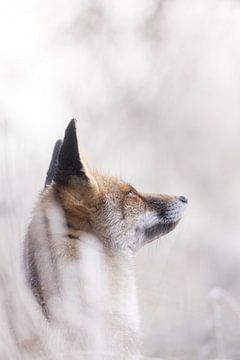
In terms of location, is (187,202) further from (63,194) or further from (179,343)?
(179,343)

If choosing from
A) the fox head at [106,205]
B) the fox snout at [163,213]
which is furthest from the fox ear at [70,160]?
the fox snout at [163,213]

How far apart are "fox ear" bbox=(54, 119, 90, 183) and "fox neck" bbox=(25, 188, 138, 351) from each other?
5 cm

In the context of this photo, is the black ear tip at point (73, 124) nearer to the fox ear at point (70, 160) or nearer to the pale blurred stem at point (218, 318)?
the fox ear at point (70, 160)

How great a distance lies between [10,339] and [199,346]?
314 millimetres

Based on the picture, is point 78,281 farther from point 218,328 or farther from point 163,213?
point 163,213

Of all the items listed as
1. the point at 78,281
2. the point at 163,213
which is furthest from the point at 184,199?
the point at 78,281

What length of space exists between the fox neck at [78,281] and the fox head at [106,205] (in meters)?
0.03

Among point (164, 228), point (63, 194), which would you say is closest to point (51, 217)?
point (63, 194)

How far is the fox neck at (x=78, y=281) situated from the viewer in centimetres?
60

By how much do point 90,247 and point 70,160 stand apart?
16 cm

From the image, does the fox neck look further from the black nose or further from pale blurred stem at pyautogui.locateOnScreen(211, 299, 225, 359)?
the black nose

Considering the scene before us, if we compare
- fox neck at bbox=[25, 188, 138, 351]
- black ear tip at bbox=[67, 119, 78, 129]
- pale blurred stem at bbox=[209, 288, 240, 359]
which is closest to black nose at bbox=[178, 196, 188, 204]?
fox neck at bbox=[25, 188, 138, 351]

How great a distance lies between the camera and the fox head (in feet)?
3.37

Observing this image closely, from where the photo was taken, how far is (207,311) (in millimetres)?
678
